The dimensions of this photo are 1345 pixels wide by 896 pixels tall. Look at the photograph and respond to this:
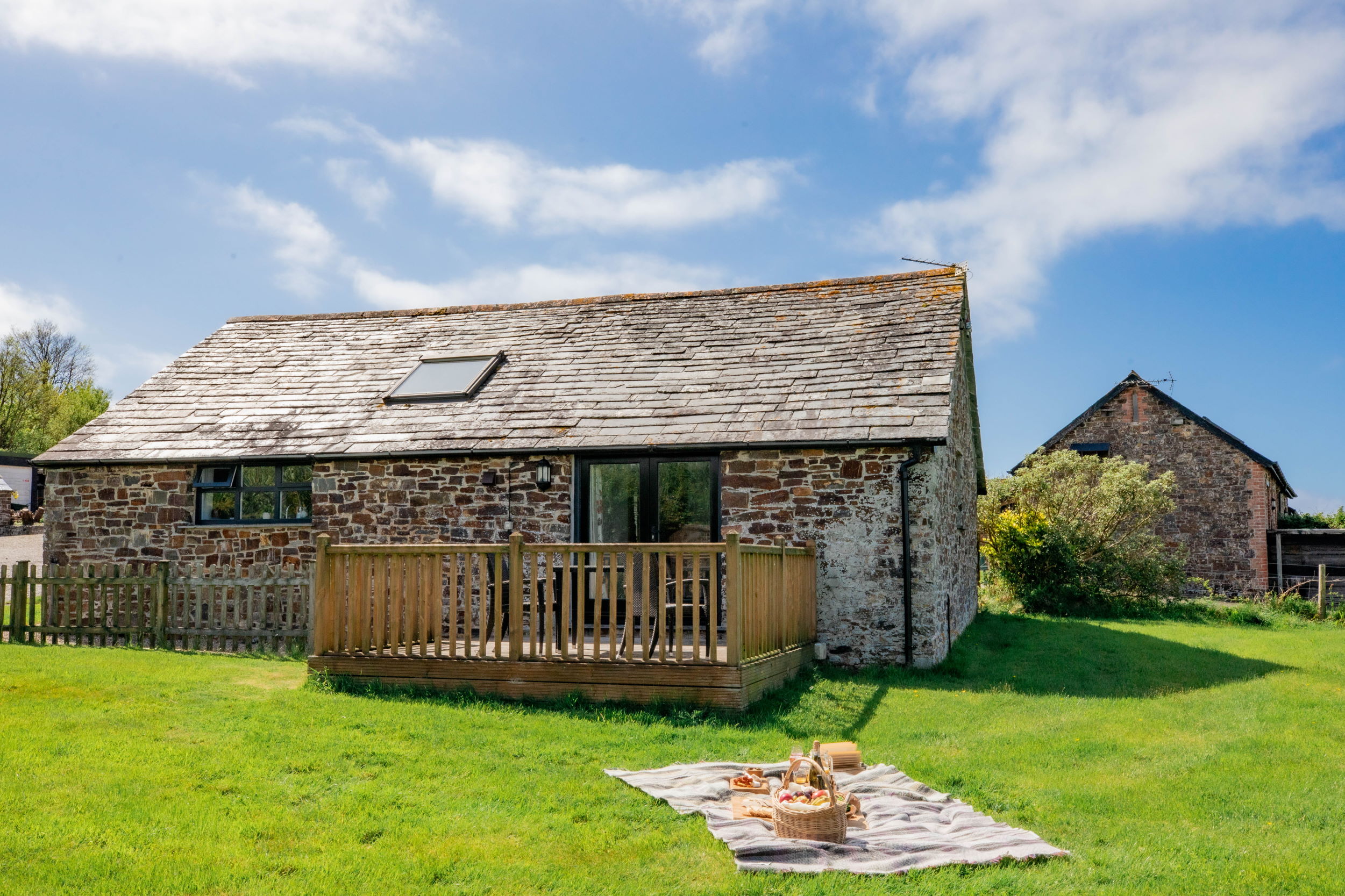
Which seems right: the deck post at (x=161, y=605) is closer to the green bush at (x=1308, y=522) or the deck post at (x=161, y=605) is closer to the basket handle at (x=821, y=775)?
the basket handle at (x=821, y=775)

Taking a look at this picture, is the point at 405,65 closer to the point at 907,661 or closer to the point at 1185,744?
the point at 907,661

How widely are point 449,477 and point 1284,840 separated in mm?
10343


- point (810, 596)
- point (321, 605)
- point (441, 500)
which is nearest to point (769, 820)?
point (321, 605)

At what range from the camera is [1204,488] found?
26.3m

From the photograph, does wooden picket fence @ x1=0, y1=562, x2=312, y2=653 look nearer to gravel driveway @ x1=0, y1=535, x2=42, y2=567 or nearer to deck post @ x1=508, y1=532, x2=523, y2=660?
deck post @ x1=508, y1=532, x2=523, y2=660

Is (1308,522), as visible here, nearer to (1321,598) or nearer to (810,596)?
(1321,598)

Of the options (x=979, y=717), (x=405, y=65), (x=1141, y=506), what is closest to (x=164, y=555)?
(x=405, y=65)

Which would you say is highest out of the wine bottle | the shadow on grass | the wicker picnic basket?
the wine bottle

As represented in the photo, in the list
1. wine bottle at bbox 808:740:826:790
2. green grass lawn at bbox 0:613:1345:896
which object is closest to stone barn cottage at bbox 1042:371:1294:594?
green grass lawn at bbox 0:613:1345:896

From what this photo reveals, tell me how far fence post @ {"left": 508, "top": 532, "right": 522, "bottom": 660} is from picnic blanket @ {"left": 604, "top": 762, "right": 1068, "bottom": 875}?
241cm

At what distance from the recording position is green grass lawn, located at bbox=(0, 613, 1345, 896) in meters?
4.68

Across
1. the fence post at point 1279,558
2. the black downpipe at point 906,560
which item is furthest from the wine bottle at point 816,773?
the fence post at point 1279,558

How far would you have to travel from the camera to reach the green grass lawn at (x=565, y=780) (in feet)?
15.4

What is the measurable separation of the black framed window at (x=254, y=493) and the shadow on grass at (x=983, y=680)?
5.46 meters
